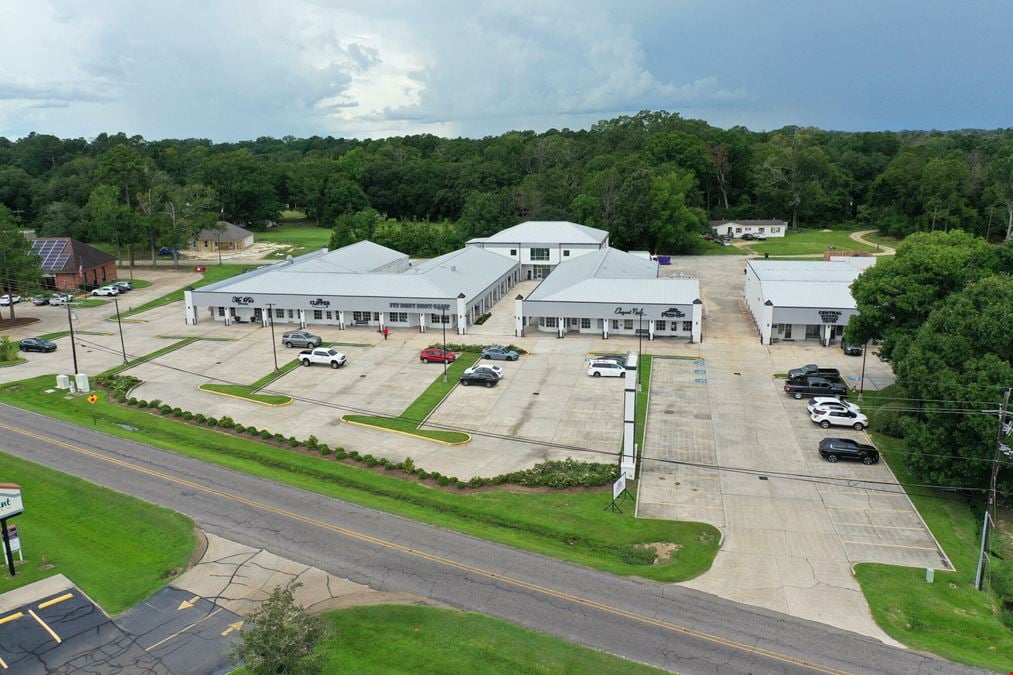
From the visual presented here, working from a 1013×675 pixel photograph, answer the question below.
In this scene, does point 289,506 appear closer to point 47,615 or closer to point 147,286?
point 47,615

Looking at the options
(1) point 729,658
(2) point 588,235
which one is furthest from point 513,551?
(2) point 588,235

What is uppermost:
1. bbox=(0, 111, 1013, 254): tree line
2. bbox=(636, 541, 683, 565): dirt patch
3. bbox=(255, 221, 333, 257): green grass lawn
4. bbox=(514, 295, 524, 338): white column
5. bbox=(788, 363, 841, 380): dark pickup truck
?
bbox=(0, 111, 1013, 254): tree line

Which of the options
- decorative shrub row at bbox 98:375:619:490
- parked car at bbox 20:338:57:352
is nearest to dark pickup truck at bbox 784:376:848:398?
decorative shrub row at bbox 98:375:619:490

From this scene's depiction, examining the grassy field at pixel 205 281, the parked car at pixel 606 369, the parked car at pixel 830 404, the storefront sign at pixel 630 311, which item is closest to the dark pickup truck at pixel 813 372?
the parked car at pixel 830 404

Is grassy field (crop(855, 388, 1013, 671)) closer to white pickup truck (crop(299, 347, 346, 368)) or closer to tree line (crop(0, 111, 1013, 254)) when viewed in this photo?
white pickup truck (crop(299, 347, 346, 368))

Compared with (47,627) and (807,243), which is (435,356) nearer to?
(47,627)

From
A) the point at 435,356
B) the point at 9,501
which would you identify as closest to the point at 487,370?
the point at 435,356
